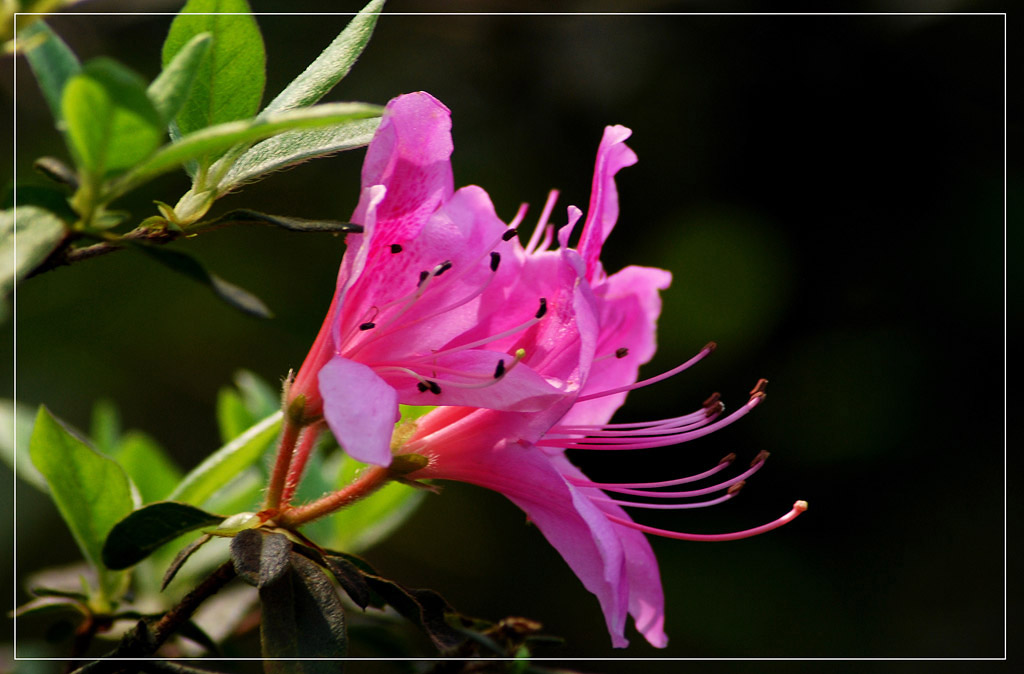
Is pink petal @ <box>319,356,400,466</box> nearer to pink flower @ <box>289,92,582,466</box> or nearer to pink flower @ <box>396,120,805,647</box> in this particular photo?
pink flower @ <box>289,92,582,466</box>

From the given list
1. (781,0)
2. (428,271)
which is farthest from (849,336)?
(428,271)

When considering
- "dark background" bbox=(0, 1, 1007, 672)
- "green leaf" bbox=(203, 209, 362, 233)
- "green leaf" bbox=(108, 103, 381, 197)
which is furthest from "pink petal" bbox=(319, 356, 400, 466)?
"dark background" bbox=(0, 1, 1007, 672)

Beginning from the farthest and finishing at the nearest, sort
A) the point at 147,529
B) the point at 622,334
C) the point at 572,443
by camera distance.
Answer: the point at 622,334 < the point at 572,443 < the point at 147,529

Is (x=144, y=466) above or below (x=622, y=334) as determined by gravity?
below

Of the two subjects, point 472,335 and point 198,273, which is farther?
point 472,335

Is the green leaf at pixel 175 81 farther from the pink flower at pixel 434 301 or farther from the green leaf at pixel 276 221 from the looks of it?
the pink flower at pixel 434 301

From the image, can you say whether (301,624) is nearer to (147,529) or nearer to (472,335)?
(147,529)

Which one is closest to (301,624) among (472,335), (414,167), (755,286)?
(472,335)
